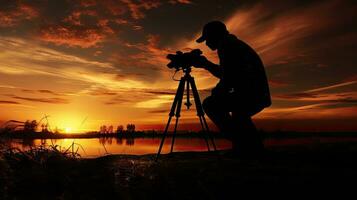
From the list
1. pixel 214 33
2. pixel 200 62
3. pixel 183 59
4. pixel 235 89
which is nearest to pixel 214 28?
pixel 214 33

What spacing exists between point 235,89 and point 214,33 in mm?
1204

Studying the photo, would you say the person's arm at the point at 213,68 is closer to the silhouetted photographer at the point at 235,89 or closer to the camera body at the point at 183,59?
the silhouetted photographer at the point at 235,89

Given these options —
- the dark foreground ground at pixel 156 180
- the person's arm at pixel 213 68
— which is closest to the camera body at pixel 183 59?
the person's arm at pixel 213 68

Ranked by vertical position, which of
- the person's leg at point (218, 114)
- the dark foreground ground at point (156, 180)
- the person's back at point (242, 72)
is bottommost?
the dark foreground ground at point (156, 180)

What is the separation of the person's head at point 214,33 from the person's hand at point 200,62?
307mm

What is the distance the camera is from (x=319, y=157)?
20.9ft

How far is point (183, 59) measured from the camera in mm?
6547

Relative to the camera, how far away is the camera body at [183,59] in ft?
21.5

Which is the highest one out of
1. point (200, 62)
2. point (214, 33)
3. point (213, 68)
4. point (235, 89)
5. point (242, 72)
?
point (214, 33)

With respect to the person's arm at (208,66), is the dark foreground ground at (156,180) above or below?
below

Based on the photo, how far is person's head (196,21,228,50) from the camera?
6465 millimetres

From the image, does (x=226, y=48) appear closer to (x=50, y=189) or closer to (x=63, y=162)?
(x=63, y=162)

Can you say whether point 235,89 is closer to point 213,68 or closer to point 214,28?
point 213,68

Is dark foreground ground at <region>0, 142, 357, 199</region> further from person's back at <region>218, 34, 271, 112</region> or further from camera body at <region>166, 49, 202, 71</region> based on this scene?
camera body at <region>166, 49, 202, 71</region>
